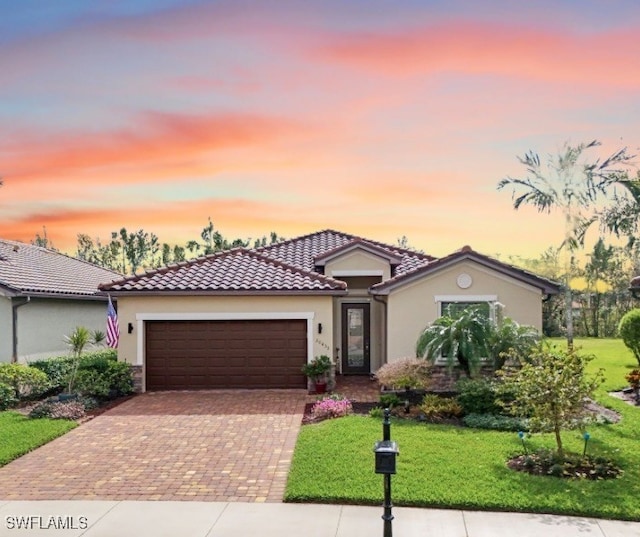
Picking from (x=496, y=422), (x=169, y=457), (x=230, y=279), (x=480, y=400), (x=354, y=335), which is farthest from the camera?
(x=354, y=335)

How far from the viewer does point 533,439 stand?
36.3 ft

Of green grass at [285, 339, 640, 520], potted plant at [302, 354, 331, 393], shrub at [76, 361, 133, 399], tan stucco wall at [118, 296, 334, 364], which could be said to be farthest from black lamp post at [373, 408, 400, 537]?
shrub at [76, 361, 133, 399]

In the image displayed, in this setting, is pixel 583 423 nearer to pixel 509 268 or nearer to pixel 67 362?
pixel 509 268

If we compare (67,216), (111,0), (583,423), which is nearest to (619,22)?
(583,423)

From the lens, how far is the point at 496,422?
40.3 ft

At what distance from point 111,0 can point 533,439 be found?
35.7ft

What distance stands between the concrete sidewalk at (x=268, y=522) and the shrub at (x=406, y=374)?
661 cm

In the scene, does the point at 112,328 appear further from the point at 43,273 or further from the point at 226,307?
the point at 43,273

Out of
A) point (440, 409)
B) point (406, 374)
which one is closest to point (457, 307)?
point (406, 374)

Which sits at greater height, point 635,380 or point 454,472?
point 635,380

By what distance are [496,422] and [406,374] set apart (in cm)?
277

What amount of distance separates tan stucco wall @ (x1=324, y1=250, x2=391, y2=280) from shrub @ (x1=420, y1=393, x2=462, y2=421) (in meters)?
7.51

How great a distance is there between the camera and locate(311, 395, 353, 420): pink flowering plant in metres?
13.2

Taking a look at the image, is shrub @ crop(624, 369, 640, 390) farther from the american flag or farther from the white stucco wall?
the white stucco wall
